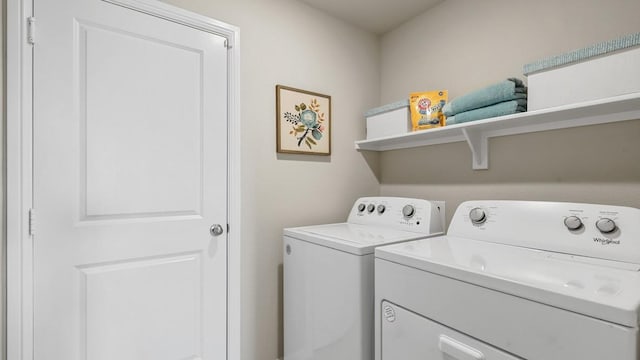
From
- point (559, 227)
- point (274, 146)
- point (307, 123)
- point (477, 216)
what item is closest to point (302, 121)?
point (307, 123)

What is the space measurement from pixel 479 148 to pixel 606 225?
737 millimetres

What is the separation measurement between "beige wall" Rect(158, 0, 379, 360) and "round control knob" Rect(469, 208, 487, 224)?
2.95 feet

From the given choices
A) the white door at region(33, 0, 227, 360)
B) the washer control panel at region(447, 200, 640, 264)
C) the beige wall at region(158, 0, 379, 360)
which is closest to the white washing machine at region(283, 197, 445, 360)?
the beige wall at region(158, 0, 379, 360)

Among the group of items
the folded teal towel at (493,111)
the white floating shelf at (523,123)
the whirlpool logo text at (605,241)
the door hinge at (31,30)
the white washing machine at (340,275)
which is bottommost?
the white washing machine at (340,275)

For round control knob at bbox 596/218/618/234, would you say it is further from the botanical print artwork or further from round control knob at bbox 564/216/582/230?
the botanical print artwork

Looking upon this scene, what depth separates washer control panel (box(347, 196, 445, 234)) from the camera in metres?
1.63

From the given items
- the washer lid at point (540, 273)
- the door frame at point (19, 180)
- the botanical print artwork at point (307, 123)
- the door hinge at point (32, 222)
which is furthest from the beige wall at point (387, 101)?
the door hinge at point (32, 222)

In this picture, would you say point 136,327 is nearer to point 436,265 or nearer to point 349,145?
point 436,265

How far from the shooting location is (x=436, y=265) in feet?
3.28

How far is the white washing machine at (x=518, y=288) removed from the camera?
707mm

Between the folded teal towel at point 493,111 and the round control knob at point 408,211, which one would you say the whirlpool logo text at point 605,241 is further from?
the round control knob at point 408,211

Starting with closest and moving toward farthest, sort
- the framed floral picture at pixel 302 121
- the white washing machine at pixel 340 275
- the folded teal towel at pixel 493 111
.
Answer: the white washing machine at pixel 340 275 < the folded teal towel at pixel 493 111 < the framed floral picture at pixel 302 121

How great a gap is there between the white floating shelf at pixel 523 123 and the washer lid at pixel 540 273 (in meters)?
0.56

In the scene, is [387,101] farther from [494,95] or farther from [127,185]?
[127,185]
